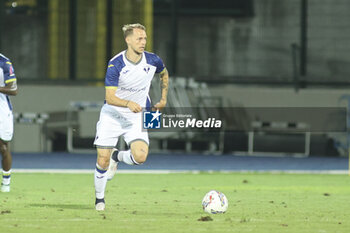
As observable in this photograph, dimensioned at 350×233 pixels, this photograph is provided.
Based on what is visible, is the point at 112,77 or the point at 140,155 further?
the point at 140,155

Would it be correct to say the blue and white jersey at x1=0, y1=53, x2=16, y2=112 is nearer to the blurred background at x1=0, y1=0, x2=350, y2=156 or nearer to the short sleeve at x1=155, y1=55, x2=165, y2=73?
the short sleeve at x1=155, y1=55, x2=165, y2=73

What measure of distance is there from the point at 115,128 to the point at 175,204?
59.3 inches

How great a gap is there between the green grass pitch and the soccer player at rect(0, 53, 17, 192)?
14.7 inches

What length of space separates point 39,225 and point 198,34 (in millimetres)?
14396

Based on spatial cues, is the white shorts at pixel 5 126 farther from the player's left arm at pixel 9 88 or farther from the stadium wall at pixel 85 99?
the stadium wall at pixel 85 99

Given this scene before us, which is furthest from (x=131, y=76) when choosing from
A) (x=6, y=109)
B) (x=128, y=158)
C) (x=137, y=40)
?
(x=6, y=109)

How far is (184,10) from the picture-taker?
76.3ft

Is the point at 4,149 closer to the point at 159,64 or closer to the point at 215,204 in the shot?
the point at 159,64

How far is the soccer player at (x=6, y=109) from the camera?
41.6 feet

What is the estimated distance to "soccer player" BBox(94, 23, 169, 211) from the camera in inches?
412

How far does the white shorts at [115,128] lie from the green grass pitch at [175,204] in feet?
2.69

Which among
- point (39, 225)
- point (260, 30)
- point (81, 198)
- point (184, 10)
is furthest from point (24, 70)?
point (39, 225)

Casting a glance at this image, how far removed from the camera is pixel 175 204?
11.7m

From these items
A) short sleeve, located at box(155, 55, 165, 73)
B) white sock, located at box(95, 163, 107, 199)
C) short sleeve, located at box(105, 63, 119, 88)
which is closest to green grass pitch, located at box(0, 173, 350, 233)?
white sock, located at box(95, 163, 107, 199)
